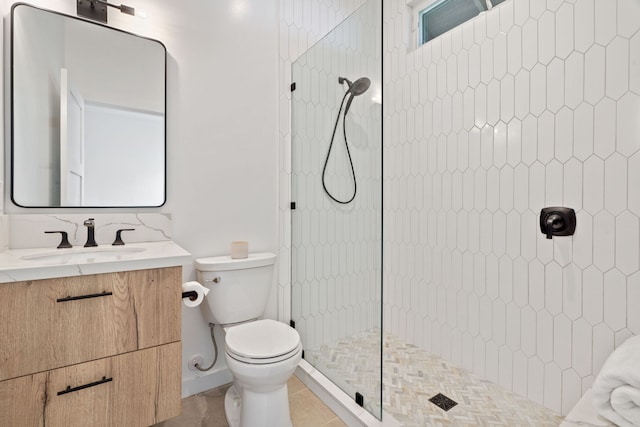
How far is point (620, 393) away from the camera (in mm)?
911

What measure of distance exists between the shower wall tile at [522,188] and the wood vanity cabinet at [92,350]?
154 centimetres

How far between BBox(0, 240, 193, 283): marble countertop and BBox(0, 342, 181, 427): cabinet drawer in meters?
0.30

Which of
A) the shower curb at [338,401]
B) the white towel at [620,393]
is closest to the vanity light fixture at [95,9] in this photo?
the shower curb at [338,401]

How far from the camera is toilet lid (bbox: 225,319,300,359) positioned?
1291 millimetres

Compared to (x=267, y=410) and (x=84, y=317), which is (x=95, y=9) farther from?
(x=267, y=410)

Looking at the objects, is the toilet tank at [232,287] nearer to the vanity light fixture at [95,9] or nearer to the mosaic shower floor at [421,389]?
the mosaic shower floor at [421,389]

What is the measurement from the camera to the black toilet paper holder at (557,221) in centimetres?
139

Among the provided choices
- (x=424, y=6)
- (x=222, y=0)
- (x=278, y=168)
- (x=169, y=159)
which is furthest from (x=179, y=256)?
(x=424, y=6)

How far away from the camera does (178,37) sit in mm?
1657

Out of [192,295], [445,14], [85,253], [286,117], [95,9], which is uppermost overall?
[445,14]

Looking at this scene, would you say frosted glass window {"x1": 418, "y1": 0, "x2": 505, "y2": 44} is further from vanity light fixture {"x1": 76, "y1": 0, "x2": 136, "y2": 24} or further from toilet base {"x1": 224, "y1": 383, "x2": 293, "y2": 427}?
toilet base {"x1": 224, "y1": 383, "x2": 293, "y2": 427}

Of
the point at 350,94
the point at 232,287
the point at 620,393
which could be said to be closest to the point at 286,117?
the point at 350,94

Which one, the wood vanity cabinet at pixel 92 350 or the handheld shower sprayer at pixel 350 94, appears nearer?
the wood vanity cabinet at pixel 92 350

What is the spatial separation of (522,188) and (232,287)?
154cm
